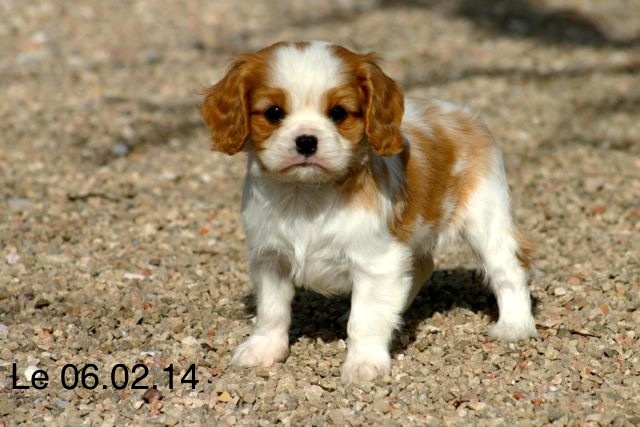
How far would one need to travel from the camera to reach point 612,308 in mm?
5914

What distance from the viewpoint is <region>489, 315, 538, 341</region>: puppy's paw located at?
5613 mm

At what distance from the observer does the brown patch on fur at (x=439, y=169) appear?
533 centimetres

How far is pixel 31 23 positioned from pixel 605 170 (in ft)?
22.3

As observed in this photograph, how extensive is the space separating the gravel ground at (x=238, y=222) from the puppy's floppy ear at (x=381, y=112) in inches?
44.1

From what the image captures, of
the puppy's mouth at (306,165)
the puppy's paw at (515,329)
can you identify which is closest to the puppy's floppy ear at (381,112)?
the puppy's mouth at (306,165)

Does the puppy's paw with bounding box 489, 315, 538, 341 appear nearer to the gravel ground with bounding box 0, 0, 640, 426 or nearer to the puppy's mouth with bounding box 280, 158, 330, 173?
the gravel ground with bounding box 0, 0, 640, 426

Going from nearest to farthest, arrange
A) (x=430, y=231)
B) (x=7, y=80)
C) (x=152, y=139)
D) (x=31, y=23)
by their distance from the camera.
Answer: (x=430, y=231) → (x=152, y=139) → (x=7, y=80) → (x=31, y=23)

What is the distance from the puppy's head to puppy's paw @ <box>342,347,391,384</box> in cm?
88

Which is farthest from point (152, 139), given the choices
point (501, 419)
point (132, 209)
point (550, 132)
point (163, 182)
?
point (501, 419)

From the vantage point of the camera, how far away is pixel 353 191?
5.03 m

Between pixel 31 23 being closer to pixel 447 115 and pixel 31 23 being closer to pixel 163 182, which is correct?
pixel 163 182

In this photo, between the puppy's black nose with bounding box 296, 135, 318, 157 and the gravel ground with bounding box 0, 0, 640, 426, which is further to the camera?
the gravel ground with bounding box 0, 0, 640, 426
